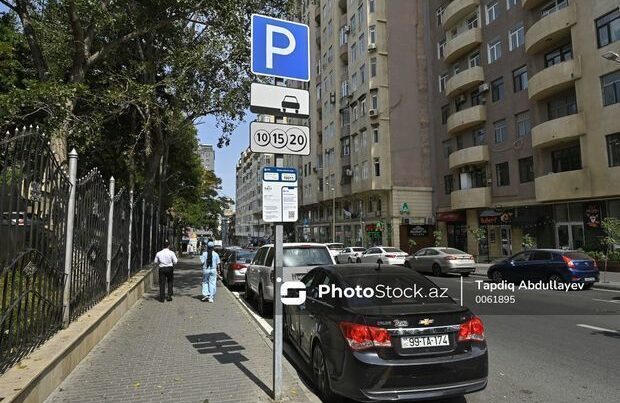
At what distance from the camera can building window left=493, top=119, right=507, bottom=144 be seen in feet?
107

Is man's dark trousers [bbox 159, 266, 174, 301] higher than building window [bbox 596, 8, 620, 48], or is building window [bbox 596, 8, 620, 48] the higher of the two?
building window [bbox 596, 8, 620, 48]

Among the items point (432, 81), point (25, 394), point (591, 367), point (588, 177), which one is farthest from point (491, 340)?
point (432, 81)

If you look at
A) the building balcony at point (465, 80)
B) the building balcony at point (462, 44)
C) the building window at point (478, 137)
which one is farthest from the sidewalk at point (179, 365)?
the building balcony at point (462, 44)

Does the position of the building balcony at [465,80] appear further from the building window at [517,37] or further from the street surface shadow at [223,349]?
the street surface shadow at [223,349]

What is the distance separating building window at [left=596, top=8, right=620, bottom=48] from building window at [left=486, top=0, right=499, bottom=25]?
9.74 meters

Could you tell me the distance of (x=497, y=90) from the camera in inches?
1305

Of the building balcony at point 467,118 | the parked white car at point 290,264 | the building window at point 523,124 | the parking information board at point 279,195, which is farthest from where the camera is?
the building balcony at point 467,118

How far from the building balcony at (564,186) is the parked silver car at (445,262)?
7559 millimetres

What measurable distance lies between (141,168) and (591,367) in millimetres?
22370

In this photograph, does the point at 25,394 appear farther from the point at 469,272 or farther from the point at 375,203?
the point at 375,203

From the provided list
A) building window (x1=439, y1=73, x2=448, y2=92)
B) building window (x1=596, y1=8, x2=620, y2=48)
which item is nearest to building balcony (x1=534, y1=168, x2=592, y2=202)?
building window (x1=596, y1=8, x2=620, y2=48)

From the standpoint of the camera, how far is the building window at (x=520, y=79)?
3044cm

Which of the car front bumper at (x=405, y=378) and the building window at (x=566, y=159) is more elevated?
the building window at (x=566, y=159)

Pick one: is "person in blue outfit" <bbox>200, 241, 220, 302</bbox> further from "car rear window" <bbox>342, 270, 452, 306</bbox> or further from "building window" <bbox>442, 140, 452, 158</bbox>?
"building window" <bbox>442, 140, 452, 158</bbox>
